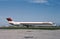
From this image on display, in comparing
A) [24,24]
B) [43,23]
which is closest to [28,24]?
[24,24]

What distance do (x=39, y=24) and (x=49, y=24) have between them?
20.5 feet

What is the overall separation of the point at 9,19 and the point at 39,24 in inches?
711

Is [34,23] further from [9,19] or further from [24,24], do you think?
[9,19]

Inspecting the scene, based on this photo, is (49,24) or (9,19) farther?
(9,19)

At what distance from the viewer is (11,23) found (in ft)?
309

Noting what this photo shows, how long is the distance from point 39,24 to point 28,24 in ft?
22.6

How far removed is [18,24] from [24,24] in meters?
4.98

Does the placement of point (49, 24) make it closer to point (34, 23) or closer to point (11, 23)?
point (34, 23)

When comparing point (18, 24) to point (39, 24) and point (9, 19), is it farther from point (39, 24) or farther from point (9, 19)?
point (39, 24)

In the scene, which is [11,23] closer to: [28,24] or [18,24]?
[18,24]

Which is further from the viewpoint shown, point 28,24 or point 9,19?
point 9,19

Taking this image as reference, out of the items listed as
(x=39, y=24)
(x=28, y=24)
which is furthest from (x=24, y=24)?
(x=39, y=24)

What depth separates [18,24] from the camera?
9494cm

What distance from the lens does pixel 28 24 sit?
90500 mm
